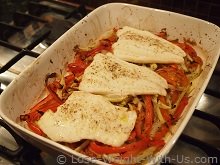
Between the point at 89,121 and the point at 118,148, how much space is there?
9cm

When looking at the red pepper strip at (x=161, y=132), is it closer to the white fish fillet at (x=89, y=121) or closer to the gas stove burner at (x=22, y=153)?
the white fish fillet at (x=89, y=121)

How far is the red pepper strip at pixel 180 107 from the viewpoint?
31.9 inches

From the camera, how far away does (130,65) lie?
2.92 feet

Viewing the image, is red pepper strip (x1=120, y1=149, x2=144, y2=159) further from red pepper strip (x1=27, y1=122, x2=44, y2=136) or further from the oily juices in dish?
red pepper strip (x1=27, y1=122, x2=44, y2=136)

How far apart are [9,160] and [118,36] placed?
1.64 ft

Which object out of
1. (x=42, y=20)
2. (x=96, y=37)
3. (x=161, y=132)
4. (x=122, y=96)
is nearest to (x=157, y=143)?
(x=161, y=132)

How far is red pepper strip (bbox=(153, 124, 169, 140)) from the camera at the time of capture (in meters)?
0.75

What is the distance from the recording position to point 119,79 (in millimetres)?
838

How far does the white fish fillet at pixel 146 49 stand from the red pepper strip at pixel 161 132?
22 centimetres

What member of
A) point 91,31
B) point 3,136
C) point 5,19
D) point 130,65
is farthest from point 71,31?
point 5,19

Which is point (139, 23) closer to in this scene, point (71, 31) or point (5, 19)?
point (71, 31)

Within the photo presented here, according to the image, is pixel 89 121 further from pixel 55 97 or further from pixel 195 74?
pixel 195 74

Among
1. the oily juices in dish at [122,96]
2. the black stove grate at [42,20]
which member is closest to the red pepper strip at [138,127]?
the oily juices in dish at [122,96]

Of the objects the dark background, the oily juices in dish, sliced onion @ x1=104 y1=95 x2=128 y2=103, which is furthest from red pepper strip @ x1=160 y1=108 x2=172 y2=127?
the dark background
